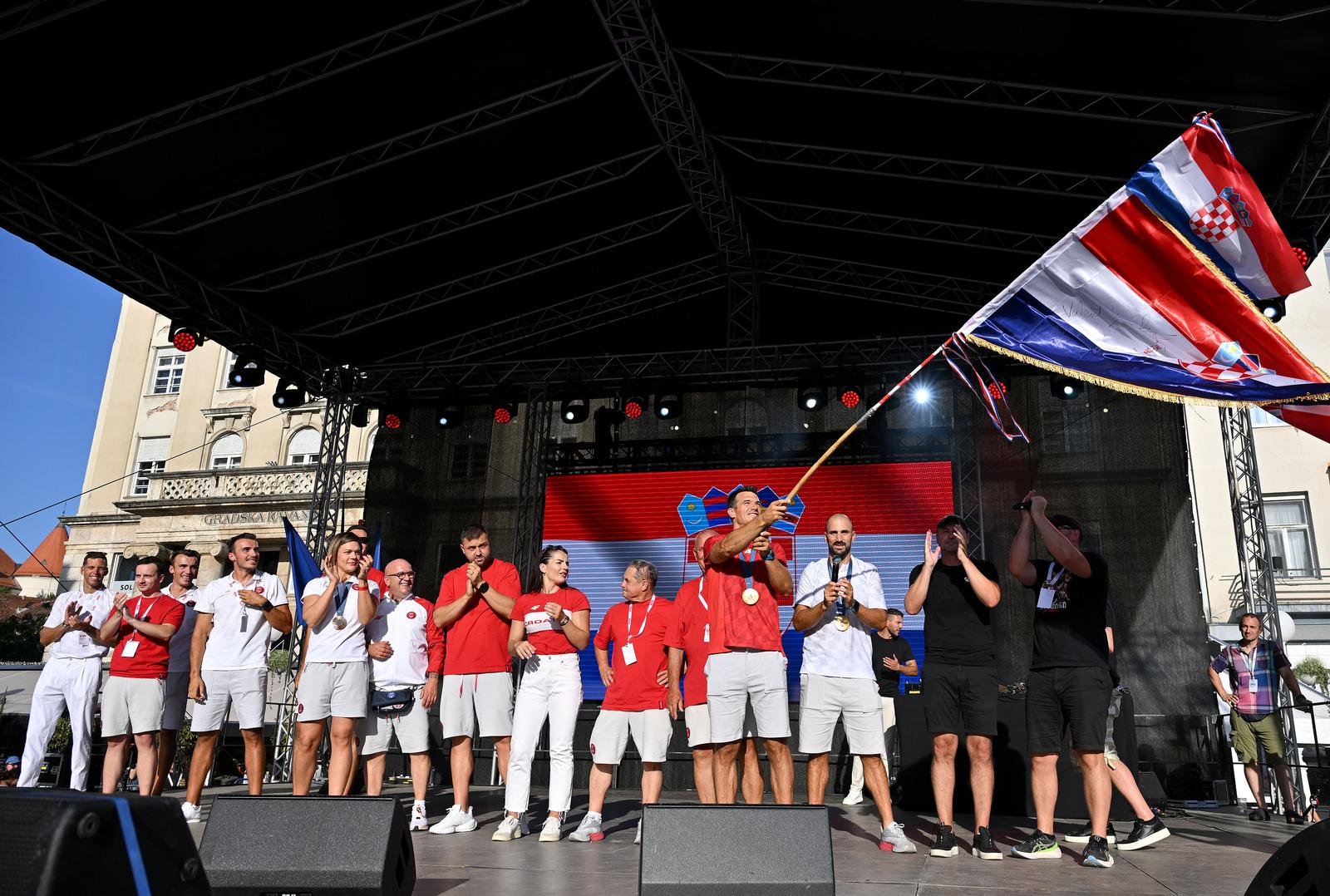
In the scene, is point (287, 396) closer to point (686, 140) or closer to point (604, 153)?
point (604, 153)

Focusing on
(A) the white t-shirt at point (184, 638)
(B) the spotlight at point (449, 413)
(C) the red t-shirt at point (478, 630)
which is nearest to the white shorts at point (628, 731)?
(C) the red t-shirt at point (478, 630)

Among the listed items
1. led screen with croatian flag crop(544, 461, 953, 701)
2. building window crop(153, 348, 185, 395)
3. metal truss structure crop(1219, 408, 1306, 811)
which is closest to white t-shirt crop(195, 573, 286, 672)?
led screen with croatian flag crop(544, 461, 953, 701)

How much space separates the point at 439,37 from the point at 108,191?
3.29m

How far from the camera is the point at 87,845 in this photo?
1.62 metres

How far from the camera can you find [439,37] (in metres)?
7.46

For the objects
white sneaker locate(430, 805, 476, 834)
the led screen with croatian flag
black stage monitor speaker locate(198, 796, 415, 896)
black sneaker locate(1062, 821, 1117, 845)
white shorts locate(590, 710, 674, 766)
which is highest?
the led screen with croatian flag

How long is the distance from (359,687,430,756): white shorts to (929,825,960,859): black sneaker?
319cm

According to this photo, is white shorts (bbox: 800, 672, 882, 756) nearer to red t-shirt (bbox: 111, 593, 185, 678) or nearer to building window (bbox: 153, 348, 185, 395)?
red t-shirt (bbox: 111, 593, 185, 678)

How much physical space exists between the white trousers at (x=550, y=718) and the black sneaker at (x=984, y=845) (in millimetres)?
2388

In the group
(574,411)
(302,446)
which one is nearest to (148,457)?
(302,446)

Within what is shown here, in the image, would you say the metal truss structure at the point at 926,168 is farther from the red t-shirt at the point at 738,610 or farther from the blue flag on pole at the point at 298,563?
the blue flag on pole at the point at 298,563

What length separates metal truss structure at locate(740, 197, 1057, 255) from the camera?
31.7 feet

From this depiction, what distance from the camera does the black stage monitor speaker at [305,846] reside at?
321cm

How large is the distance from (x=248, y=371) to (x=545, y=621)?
6.21m
